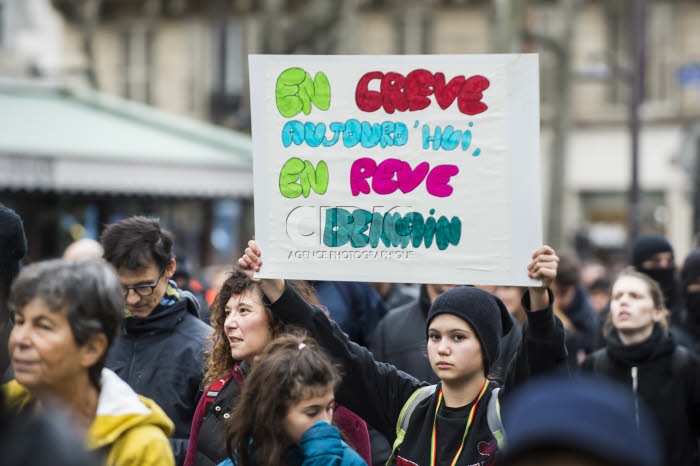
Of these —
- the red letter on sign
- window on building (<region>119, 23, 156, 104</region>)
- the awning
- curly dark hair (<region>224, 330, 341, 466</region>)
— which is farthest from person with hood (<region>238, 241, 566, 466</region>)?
window on building (<region>119, 23, 156, 104</region>)

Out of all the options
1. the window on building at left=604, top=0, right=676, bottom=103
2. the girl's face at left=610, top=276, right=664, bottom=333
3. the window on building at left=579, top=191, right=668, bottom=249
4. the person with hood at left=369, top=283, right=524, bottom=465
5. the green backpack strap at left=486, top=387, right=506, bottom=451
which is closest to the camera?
the green backpack strap at left=486, top=387, right=506, bottom=451

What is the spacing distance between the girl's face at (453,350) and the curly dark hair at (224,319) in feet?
2.20

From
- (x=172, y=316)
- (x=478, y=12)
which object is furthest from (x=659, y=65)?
(x=172, y=316)

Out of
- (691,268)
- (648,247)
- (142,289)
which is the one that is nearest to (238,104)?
(648,247)

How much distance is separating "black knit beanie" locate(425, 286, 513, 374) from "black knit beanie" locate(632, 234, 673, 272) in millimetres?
4230

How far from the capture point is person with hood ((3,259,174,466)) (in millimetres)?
3160

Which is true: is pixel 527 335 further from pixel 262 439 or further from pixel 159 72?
pixel 159 72

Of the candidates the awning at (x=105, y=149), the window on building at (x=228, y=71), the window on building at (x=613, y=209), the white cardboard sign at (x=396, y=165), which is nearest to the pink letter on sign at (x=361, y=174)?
the white cardboard sign at (x=396, y=165)

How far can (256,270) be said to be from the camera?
4410 mm

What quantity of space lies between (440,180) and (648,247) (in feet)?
13.8

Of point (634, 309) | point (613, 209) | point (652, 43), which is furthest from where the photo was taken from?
point (613, 209)

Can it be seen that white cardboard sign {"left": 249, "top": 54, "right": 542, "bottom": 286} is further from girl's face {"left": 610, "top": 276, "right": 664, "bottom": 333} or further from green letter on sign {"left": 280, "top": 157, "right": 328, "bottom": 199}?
girl's face {"left": 610, "top": 276, "right": 664, "bottom": 333}

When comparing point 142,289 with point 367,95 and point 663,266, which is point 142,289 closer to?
point 367,95

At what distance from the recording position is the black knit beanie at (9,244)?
15.4 feet
